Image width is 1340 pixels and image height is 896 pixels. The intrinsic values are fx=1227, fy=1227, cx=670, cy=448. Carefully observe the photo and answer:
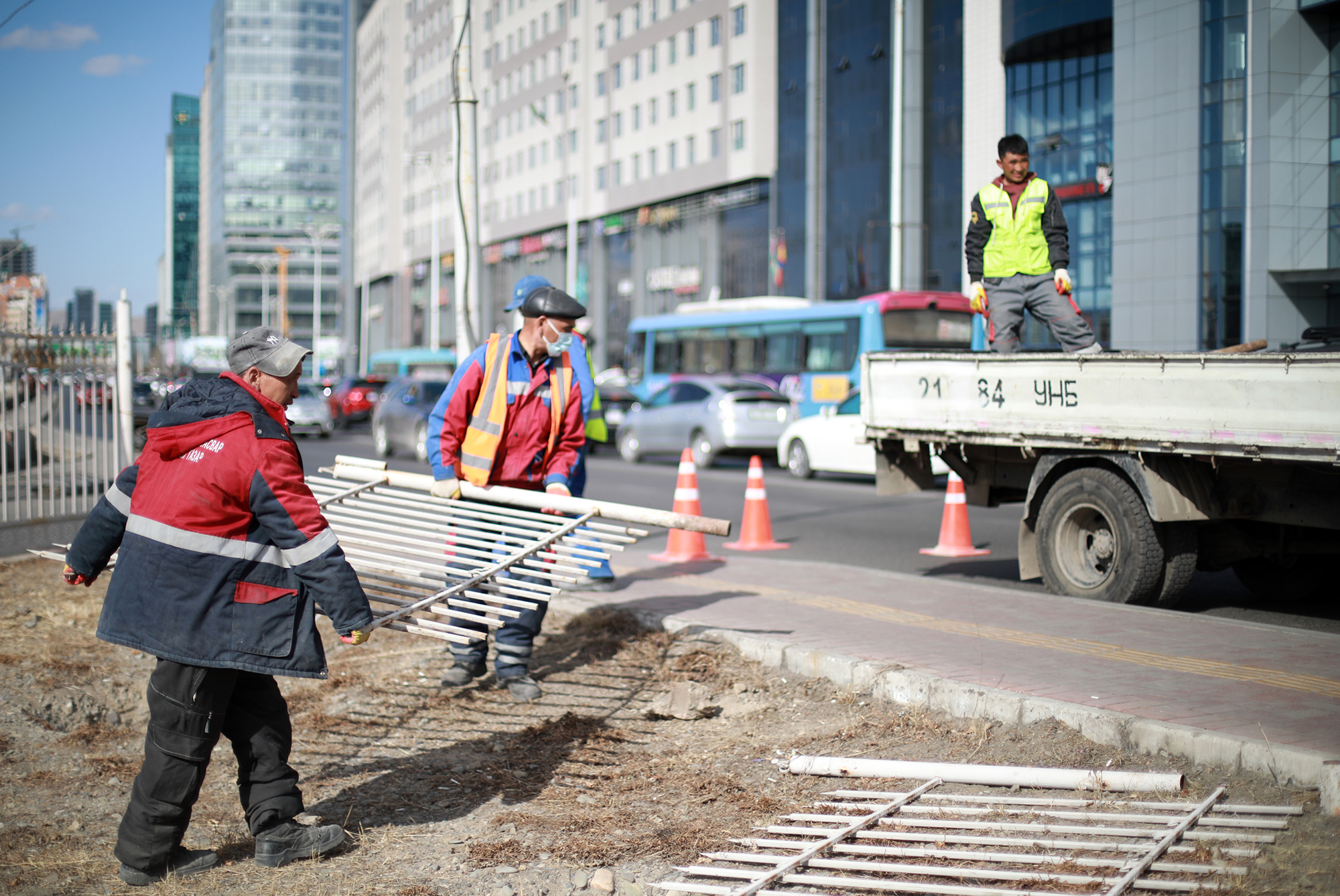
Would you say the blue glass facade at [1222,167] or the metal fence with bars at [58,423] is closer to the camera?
the metal fence with bars at [58,423]

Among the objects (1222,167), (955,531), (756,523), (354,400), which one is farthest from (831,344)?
(354,400)

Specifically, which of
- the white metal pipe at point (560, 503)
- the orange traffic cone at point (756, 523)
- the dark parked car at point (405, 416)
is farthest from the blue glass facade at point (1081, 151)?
the white metal pipe at point (560, 503)

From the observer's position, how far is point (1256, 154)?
87.8 feet

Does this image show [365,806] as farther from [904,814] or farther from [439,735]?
[904,814]

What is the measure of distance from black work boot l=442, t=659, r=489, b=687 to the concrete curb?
126 cm

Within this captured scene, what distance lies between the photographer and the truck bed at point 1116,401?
6.47m

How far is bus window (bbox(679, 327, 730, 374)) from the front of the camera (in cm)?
2745

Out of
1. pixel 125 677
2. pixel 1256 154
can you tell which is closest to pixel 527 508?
pixel 125 677

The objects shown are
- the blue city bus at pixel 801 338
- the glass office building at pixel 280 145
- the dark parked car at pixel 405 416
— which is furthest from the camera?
the glass office building at pixel 280 145

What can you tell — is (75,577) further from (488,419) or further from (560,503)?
(488,419)

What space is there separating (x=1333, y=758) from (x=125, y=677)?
556cm

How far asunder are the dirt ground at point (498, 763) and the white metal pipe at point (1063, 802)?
3.5 inches

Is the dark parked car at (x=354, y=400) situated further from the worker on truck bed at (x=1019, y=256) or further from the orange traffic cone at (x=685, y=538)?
the worker on truck bed at (x=1019, y=256)

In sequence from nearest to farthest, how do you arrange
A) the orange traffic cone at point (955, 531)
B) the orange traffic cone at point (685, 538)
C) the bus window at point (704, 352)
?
the orange traffic cone at point (685, 538), the orange traffic cone at point (955, 531), the bus window at point (704, 352)
